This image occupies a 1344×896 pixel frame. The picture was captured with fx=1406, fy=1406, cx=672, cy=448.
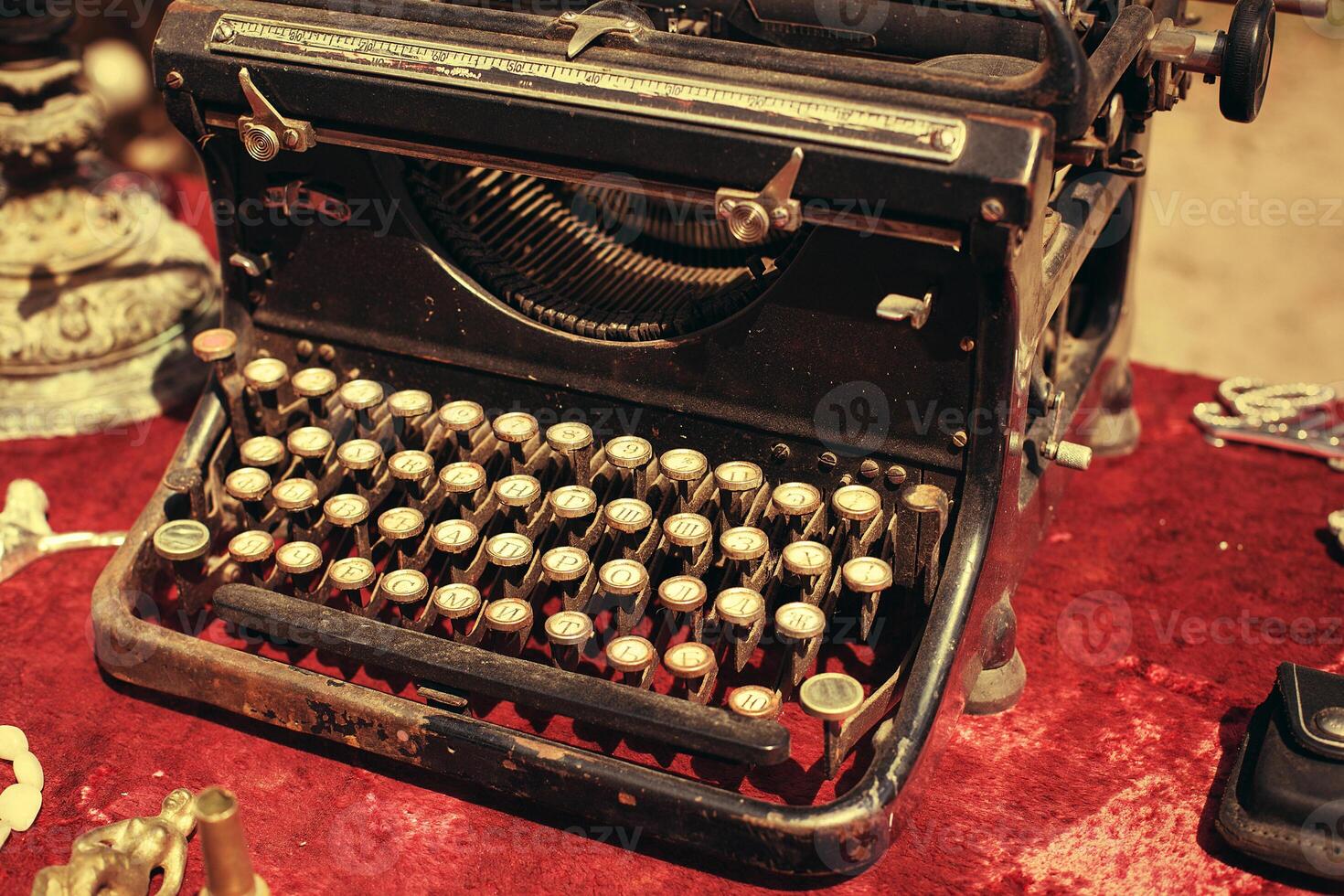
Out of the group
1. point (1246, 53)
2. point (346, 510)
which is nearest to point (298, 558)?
point (346, 510)

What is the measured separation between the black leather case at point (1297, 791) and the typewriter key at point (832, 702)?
0.61 meters

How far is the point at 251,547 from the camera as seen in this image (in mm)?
2412

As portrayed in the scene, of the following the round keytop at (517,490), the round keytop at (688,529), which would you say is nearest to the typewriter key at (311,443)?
the round keytop at (517,490)

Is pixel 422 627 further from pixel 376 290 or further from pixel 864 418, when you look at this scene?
pixel 864 418

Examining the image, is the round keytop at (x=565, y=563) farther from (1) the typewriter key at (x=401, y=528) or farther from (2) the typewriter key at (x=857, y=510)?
(2) the typewriter key at (x=857, y=510)

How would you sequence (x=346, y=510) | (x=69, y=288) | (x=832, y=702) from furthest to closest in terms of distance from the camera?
(x=69, y=288) → (x=346, y=510) → (x=832, y=702)

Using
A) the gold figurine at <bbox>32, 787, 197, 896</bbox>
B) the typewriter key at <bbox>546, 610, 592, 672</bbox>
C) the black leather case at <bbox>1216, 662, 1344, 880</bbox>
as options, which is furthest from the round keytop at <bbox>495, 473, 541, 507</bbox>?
the black leather case at <bbox>1216, 662, 1344, 880</bbox>

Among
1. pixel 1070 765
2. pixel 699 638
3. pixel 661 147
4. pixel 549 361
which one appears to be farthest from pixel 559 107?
pixel 1070 765

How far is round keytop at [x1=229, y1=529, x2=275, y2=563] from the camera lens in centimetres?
240

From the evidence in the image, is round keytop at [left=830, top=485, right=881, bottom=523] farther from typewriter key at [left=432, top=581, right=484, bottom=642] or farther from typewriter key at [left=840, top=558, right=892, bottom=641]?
typewriter key at [left=432, top=581, right=484, bottom=642]

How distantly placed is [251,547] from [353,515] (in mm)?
181

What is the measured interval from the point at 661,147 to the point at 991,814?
118cm

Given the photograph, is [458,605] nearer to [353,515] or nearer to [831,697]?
[353,515]

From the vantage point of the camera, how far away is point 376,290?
2.52 meters
